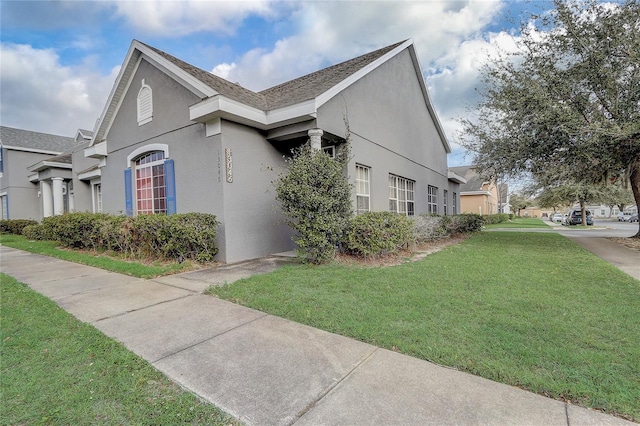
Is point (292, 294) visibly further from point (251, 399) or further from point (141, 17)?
point (141, 17)

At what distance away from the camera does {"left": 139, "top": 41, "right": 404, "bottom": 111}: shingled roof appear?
7883 mm

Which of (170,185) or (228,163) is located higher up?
(228,163)

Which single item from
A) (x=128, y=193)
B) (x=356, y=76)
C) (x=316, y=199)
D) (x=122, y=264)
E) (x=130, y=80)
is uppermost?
(x=130, y=80)

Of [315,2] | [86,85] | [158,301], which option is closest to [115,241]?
[158,301]

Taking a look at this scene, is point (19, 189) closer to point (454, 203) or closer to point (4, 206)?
point (4, 206)

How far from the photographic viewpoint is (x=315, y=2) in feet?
33.8

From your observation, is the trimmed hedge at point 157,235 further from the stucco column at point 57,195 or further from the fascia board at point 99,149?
the stucco column at point 57,195

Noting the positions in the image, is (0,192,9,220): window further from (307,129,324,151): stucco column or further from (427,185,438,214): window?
(427,185,438,214): window

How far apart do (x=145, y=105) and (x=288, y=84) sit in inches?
196

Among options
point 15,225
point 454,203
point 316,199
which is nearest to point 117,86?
point 316,199

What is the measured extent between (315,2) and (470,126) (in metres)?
7.47

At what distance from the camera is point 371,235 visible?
713 cm

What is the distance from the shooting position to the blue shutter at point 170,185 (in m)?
8.81

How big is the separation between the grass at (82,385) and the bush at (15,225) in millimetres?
19639
